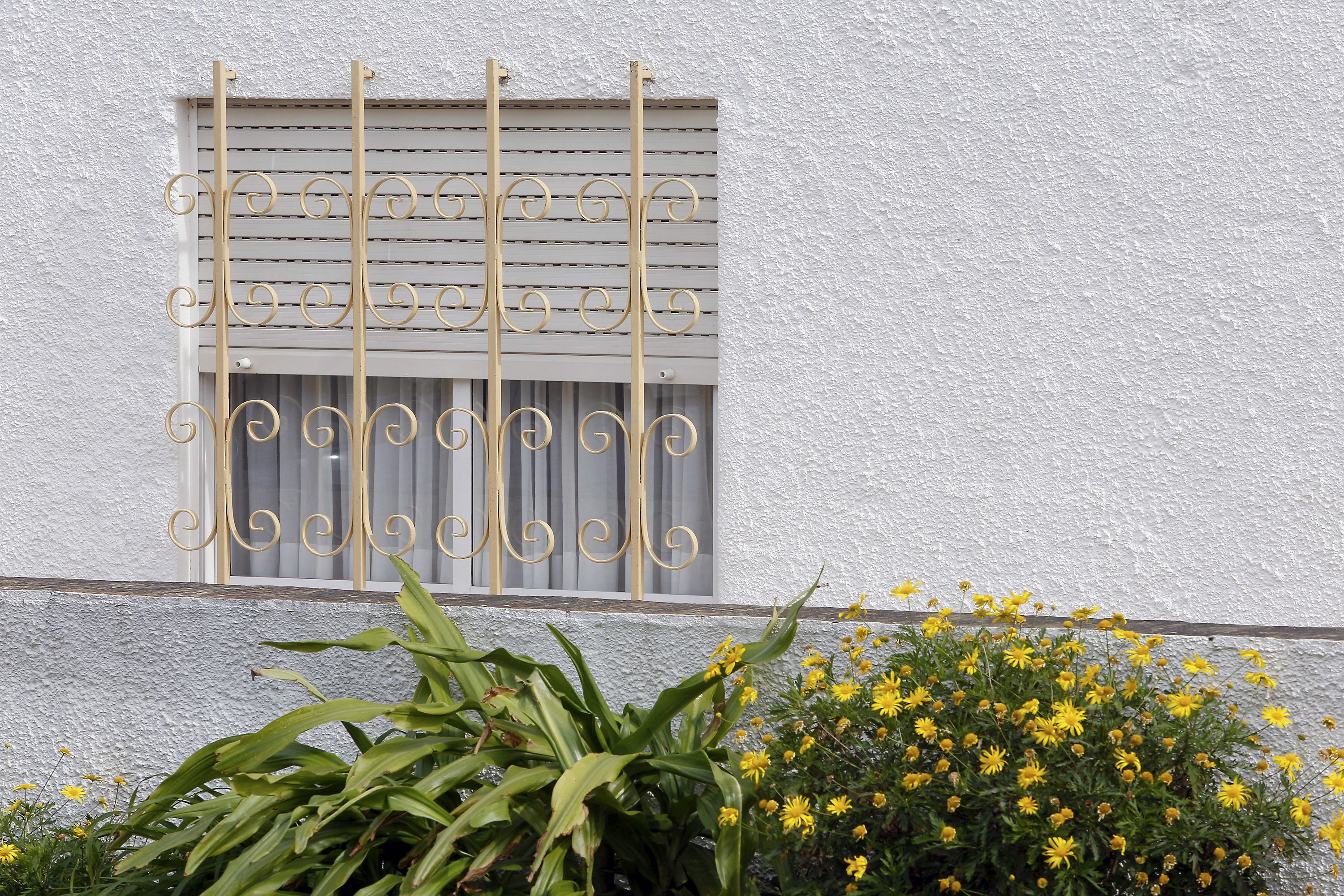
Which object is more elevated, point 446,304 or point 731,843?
point 446,304

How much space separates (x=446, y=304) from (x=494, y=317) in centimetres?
30

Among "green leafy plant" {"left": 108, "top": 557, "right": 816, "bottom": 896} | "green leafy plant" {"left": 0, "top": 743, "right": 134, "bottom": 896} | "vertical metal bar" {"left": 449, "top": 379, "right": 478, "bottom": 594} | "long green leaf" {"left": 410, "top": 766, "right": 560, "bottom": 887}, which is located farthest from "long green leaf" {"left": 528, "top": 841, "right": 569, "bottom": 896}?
"vertical metal bar" {"left": 449, "top": 379, "right": 478, "bottom": 594}

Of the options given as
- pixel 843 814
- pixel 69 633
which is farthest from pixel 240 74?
pixel 843 814

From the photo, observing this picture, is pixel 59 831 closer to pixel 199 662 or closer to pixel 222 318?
pixel 199 662

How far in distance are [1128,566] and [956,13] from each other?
66.5 inches

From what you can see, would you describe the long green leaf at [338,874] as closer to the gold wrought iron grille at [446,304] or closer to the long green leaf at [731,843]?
the long green leaf at [731,843]

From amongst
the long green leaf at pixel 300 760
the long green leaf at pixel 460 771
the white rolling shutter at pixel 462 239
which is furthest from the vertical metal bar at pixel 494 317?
the long green leaf at pixel 460 771

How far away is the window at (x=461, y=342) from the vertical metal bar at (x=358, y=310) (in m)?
0.20

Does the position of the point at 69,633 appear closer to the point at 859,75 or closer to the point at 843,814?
the point at 843,814

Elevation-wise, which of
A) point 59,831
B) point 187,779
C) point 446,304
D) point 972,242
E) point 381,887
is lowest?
point 59,831

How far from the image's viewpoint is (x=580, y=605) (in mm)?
2619

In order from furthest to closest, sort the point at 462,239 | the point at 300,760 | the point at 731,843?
the point at 462,239 < the point at 300,760 < the point at 731,843

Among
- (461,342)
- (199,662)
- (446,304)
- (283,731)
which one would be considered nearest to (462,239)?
(446,304)

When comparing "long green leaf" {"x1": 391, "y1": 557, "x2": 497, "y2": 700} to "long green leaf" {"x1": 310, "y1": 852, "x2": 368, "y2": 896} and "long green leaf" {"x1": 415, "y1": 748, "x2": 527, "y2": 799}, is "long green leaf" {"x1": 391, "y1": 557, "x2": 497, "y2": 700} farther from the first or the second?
"long green leaf" {"x1": 310, "y1": 852, "x2": 368, "y2": 896}
